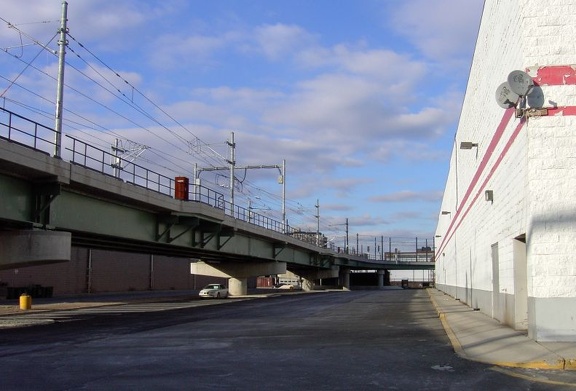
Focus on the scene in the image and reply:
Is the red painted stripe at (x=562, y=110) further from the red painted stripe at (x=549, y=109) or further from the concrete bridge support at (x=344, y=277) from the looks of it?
the concrete bridge support at (x=344, y=277)

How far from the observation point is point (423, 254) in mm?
161250

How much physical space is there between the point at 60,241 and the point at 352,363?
13.9 m

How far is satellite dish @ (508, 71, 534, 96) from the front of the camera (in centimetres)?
1415

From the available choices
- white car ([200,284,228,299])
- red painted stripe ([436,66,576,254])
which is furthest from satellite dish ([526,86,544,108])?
white car ([200,284,228,299])

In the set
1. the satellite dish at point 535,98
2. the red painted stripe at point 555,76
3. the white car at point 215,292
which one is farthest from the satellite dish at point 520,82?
the white car at point 215,292

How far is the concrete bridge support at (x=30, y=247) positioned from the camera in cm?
2150

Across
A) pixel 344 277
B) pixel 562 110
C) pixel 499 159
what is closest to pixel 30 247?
pixel 499 159

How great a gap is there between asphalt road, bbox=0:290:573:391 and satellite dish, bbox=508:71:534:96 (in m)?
6.14

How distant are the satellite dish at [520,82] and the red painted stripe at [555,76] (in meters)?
0.54

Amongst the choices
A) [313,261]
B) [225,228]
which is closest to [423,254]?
[313,261]

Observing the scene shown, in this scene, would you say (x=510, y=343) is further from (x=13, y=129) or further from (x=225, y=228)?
(x=225, y=228)

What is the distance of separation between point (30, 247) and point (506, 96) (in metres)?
16.3

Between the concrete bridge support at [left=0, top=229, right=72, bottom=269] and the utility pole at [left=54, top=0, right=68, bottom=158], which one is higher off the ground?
the utility pole at [left=54, top=0, right=68, bottom=158]

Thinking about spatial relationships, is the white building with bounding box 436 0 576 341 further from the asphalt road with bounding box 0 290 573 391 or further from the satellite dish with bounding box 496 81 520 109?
the asphalt road with bounding box 0 290 573 391
